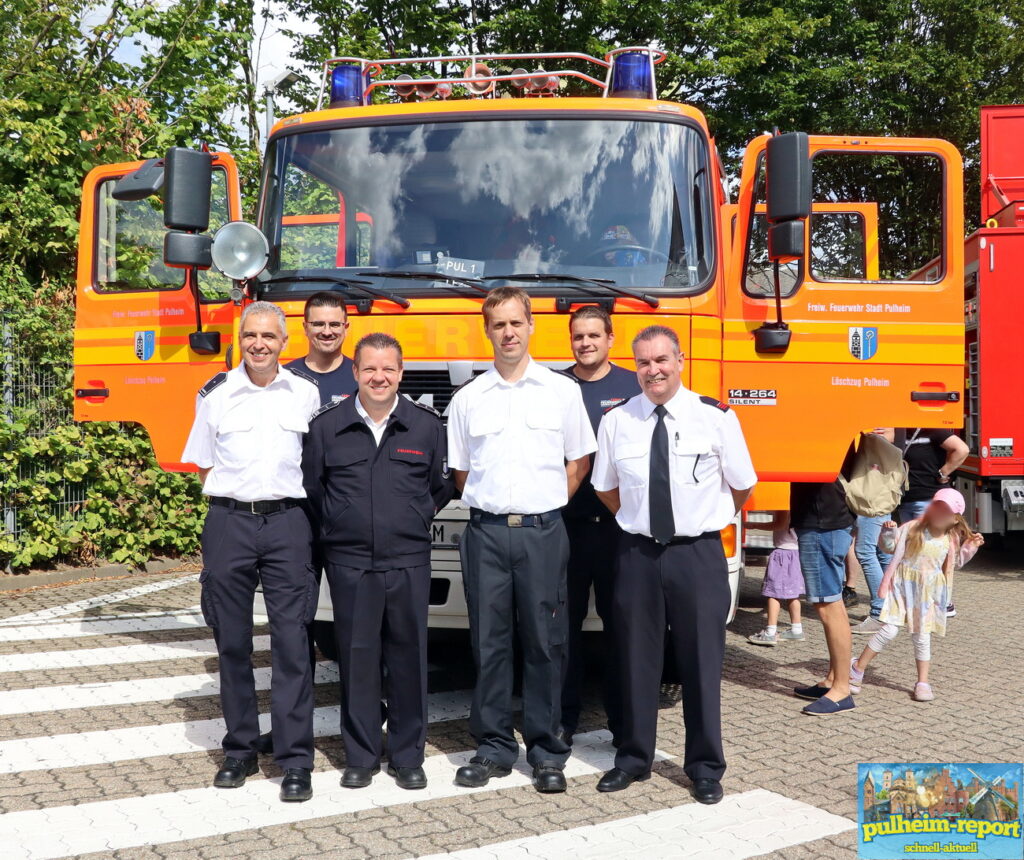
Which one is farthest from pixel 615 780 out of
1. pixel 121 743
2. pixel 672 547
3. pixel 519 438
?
pixel 121 743

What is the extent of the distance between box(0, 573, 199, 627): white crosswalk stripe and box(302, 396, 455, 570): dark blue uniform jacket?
470 centimetres

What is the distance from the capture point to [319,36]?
60.2 feet

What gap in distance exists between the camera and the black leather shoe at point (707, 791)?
436 cm

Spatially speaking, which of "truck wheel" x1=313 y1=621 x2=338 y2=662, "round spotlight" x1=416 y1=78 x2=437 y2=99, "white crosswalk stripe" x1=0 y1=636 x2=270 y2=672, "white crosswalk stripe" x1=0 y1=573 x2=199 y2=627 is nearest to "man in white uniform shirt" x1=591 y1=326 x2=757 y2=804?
"truck wheel" x1=313 y1=621 x2=338 y2=662

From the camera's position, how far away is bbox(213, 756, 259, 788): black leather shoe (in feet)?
14.9

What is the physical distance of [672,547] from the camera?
4461 millimetres

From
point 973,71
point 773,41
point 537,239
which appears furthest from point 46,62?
point 973,71

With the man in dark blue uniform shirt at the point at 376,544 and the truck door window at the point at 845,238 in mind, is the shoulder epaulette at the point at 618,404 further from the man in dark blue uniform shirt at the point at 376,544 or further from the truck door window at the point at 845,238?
the truck door window at the point at 845,238

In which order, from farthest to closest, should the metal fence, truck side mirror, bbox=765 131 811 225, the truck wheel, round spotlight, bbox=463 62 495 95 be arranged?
the metal fence → round spotlight, bbox=463 62 495 95 → the truck wheel → truck side mirror, bbox=765 131 811 225

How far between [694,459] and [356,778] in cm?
196

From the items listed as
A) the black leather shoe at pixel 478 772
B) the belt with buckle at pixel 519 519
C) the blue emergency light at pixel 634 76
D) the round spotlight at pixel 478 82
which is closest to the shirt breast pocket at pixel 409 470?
the belt with buckle at pixel 519 519

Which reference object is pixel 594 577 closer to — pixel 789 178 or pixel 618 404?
pixel 618 404

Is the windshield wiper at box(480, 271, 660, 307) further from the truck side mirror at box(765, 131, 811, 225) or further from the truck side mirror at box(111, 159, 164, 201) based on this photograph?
the truck side mirror at box(111, 159, 164, 201)

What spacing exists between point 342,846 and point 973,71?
2036 cm
